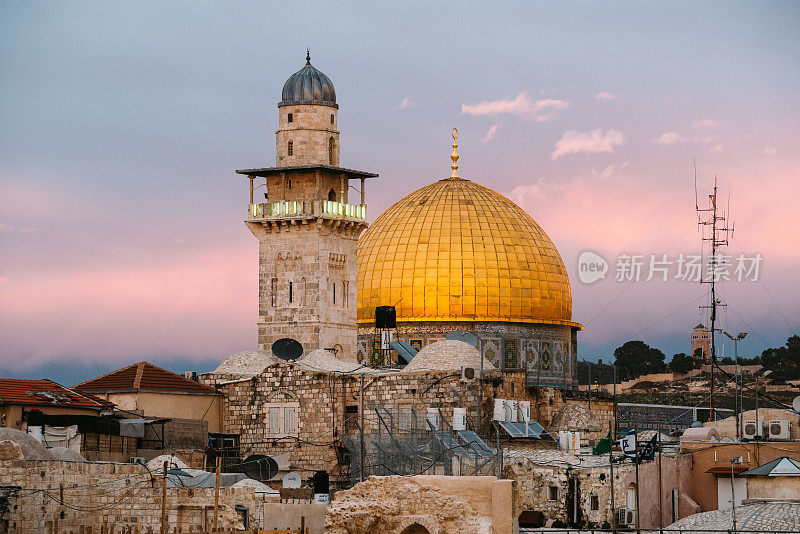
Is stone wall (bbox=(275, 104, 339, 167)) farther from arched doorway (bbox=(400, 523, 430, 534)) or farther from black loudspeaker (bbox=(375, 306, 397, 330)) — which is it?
arched doorway (bbox=(400, 523, 430, 534))

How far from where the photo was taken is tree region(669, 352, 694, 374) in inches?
3691

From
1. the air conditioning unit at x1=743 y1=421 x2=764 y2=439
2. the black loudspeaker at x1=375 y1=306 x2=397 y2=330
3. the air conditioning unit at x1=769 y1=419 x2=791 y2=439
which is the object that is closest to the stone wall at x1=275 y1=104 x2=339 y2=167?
the black loudspeaker at x1=375 y1=306 x2=397 y2=330

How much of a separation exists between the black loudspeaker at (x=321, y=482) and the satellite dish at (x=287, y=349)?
5.60m

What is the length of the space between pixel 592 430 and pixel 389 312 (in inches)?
333

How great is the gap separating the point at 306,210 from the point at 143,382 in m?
7.48

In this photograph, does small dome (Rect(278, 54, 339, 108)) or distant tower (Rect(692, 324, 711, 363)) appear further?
distant tower (Rect(692, 324, 711, 363))

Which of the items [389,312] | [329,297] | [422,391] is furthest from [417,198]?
[422,391]

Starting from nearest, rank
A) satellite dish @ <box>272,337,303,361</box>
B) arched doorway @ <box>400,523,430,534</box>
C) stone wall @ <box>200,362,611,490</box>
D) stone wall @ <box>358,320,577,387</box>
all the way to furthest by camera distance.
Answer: arched doorway @ <box>400,523,430,534</box> < stone wall @ <box>200,362,611,490</box> < satellite dish @ <box>272,337,303,361</box> < stone wall @ <box>358,320,577,387</box>

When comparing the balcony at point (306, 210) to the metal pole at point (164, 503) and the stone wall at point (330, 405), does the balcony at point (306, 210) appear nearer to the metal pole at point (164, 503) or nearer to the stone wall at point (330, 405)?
the stone wall at point (330, 405)

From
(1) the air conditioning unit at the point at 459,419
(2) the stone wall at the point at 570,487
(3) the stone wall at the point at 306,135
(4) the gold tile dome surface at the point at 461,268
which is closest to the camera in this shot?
(2) the stone wall at the point at 570,487

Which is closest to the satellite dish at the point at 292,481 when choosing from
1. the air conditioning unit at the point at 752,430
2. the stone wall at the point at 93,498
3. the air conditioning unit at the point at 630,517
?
the stone wall at the point at 93,498

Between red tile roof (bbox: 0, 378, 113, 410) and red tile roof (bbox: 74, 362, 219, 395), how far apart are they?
1.25 m

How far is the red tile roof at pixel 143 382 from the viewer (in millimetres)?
47438

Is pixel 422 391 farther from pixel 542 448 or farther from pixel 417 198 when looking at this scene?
pixel 417 198
